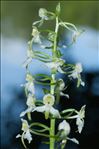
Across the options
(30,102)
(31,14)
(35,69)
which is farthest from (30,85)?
(31,14)

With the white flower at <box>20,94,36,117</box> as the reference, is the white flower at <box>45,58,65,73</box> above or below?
above

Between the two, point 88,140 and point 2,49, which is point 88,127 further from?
point 2,49

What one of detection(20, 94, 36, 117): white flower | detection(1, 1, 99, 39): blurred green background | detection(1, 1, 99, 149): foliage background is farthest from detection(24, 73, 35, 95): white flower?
detection(1, 1, 99, 39): blurred green background

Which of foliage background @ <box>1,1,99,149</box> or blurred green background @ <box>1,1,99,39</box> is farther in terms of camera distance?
blurred green background @ <box>1,1,99,39</box>

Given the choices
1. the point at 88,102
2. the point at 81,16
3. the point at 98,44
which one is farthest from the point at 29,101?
the point at 81,16

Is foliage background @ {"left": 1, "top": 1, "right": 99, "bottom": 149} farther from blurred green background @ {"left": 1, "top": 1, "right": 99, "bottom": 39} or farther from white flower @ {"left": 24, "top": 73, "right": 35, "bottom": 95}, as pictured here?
white flower @ {"left": 24, "top": 73, "right": 35, "bottom": 95}

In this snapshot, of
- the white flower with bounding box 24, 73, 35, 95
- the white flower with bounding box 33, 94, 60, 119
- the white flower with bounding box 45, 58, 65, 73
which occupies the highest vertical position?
the white flower with bounding box 45, 58, 65, 73
